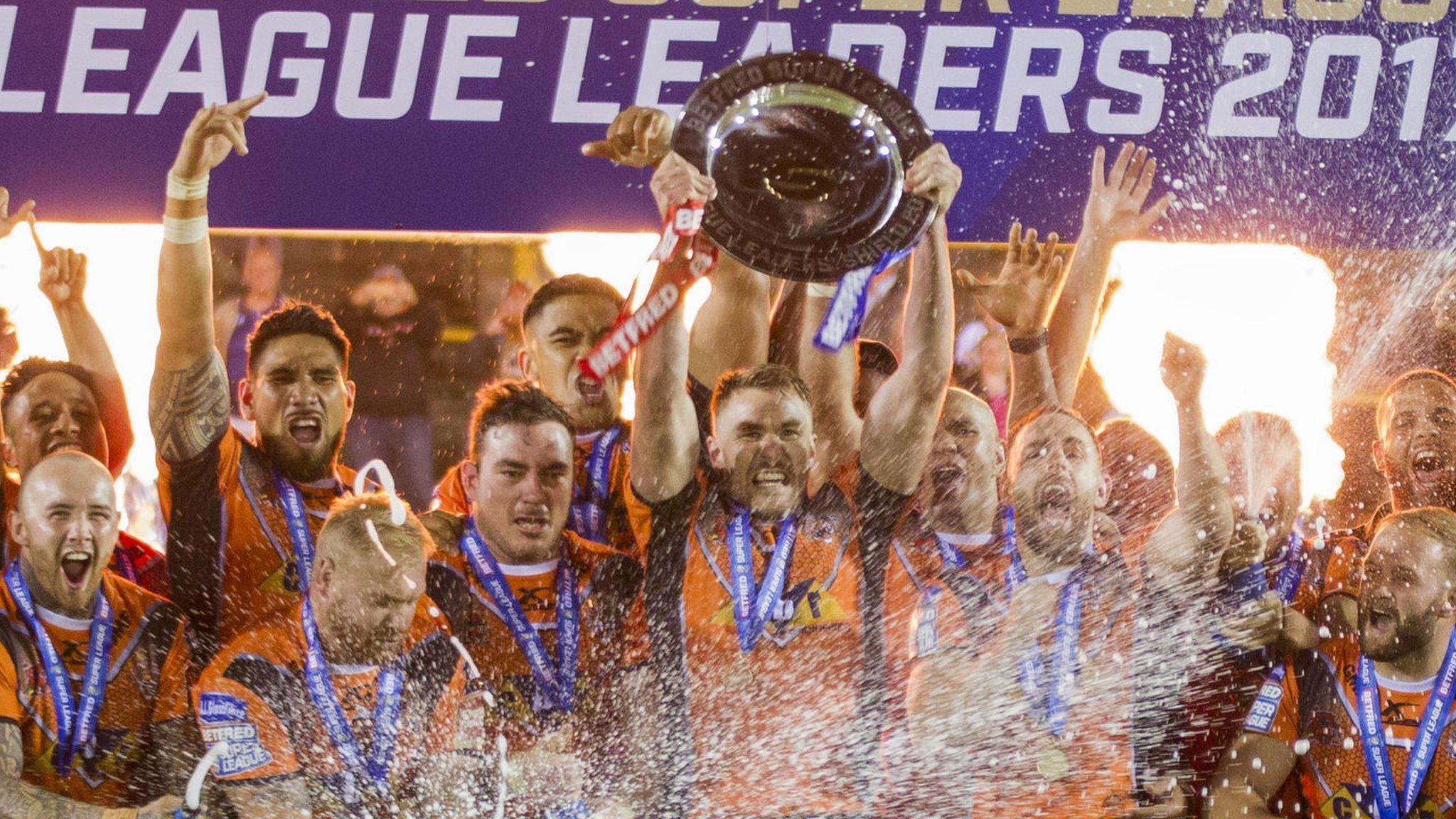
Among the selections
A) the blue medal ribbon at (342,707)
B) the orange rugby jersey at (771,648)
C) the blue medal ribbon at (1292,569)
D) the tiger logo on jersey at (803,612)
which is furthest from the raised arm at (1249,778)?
the blue medal ribbon at (342,707)

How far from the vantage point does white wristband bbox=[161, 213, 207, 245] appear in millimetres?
2232

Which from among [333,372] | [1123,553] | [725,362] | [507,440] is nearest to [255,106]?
[333,372]

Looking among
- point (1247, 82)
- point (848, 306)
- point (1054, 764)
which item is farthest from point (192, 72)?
point (1054, 764)

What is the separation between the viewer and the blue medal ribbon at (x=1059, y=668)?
236 cm

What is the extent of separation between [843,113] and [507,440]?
77cm

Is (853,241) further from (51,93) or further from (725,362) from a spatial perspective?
(51,93)

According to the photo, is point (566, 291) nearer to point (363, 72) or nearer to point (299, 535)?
point (363, 72)

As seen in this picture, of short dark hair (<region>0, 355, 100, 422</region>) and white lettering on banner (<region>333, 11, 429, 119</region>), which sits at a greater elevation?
white lettering on banner (<region>333, 11, 429, 119</region>)

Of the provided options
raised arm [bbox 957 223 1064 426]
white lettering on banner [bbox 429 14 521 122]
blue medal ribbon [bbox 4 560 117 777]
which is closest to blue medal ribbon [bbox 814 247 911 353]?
raised arm [bbox 957 223 1064 426]

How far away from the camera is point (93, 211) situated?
2.25 m

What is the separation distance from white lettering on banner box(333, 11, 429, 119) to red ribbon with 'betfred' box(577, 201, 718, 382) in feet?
1.59

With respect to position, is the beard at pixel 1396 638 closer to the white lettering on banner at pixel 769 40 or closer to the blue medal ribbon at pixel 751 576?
the blue medal ribbon at pixel 751 576

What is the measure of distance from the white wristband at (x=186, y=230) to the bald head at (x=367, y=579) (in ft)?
1.60

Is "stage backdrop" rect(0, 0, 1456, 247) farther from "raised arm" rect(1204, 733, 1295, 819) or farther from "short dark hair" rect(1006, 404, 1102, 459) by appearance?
"raised arm" rect(1204, 733, 1295, 819)
